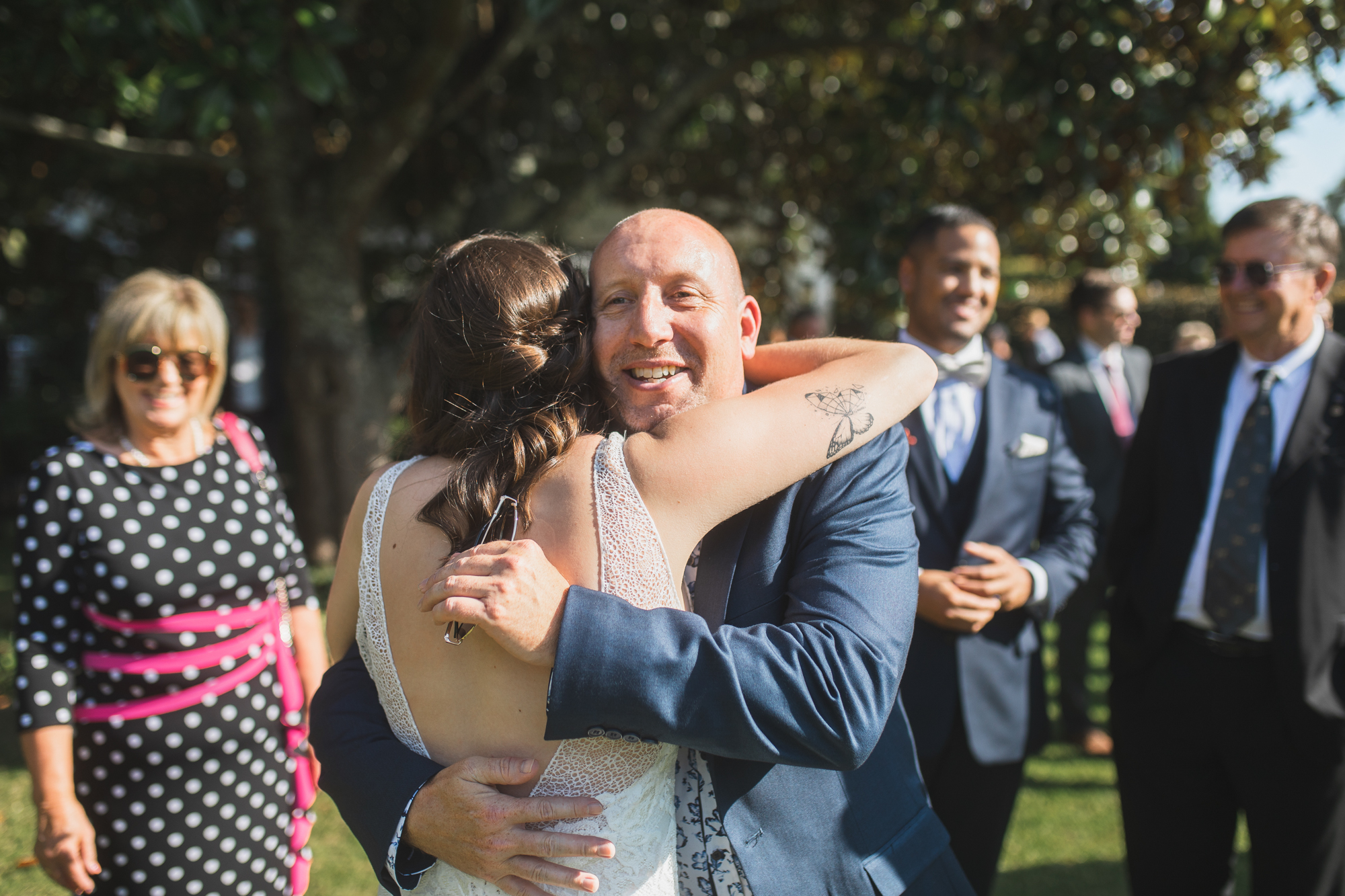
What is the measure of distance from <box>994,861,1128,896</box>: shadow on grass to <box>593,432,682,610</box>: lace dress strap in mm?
3173

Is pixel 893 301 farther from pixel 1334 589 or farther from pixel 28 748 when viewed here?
pixel 28 748

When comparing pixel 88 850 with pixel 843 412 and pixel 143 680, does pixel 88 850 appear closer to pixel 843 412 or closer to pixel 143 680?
pixel 143 680

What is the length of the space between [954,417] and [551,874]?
2.11 m

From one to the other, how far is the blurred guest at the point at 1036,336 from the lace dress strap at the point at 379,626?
876 cm

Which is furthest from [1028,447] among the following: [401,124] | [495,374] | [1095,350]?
[401,124]

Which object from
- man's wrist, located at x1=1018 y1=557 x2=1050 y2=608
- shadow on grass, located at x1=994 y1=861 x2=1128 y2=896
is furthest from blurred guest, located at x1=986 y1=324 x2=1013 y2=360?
man's wrist, located at x1=1018 y1=557 x2=1050 y2=608

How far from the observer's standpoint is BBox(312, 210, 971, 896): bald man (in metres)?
1.40

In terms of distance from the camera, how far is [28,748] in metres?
2.38

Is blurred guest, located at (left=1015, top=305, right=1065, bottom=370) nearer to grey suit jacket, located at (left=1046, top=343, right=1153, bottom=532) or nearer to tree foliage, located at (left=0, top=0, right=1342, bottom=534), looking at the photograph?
tree foliage, located at (left=0, top=0, right=1342, bottom=534)

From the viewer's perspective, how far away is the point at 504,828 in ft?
4.77

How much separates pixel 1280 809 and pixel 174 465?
11.6ft

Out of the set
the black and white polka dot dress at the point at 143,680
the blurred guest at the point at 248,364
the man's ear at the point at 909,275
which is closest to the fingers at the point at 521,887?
the black and white polka dot dress at the point at 143,680

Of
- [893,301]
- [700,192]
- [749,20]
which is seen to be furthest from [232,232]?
[893,301]

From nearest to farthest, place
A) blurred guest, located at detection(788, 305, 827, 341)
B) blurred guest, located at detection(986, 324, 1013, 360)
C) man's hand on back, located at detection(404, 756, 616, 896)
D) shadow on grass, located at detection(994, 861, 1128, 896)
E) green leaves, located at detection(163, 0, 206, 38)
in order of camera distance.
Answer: man's hand on back, located at detection(404, 756, 616, 896) < green leaves, located at detection(163, 0, 206, 38) < shadow on grass, located at detection(994, 861, 1128, 896) < blurred guest, located at detection(788, 305, 827, 341) < blurred guest, located at detection(986, 324, 1013, 360)
